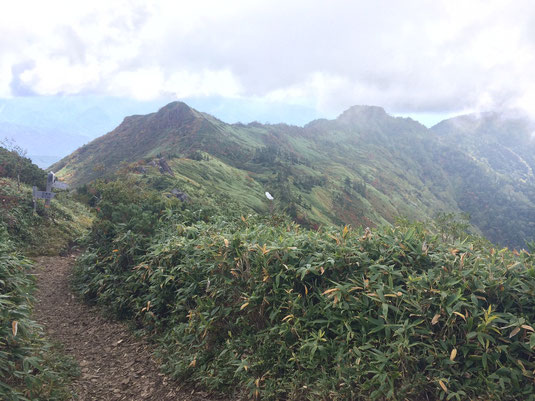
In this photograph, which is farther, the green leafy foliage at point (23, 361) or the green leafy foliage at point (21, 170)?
the green leafy foliage at point (21, 170)

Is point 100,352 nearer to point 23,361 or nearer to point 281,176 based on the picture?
point 23,361

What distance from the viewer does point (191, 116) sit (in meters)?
116

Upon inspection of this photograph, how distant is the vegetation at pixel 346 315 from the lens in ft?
11.9

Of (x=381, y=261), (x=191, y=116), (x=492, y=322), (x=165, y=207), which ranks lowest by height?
(x=492, y=322)

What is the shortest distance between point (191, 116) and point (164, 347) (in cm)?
11710

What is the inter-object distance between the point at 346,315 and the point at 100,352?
4280 mm

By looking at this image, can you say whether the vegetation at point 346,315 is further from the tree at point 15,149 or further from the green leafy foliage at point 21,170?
the tree at point 15,149

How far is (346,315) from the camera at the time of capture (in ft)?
14.1

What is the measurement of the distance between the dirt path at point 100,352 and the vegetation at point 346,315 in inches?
12.4

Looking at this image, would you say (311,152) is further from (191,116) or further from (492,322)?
(492,322)

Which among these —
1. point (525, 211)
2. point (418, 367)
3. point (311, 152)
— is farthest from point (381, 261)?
point (525, 211)

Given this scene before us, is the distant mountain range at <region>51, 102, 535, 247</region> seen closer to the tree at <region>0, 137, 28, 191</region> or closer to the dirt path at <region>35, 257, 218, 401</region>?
the tree at <region>0, 137, 28, 191</region>

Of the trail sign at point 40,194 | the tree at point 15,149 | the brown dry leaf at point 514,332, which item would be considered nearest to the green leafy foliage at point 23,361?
the brown dry leaf at point 514,332

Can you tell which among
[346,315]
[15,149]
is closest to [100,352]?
[346,315]
